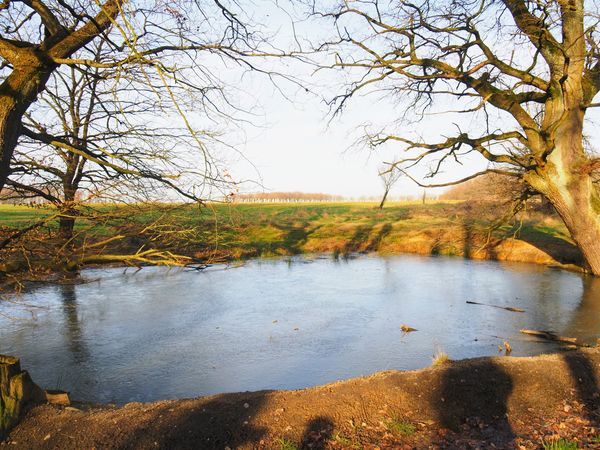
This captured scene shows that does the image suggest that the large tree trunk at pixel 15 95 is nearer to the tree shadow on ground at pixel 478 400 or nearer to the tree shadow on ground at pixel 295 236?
the tree shadow on ground at pixel 478 400

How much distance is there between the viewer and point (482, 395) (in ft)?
18.3

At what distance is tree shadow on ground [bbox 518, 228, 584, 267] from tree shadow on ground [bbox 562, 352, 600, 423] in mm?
14329

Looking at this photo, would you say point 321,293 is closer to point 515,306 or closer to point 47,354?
point 515,306

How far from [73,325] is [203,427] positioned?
8.19m

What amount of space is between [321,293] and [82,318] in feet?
21.8

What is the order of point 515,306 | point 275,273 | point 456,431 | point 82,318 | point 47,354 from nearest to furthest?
1. point 456,431
2. point 47,354
3. point 82,318
4. point 515,306
5. point 275,273

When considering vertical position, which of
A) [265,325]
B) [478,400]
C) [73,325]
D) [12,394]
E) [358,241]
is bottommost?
[73,325]

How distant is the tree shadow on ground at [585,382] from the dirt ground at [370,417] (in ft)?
0.05

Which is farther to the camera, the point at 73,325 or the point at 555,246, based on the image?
the point at 555,246

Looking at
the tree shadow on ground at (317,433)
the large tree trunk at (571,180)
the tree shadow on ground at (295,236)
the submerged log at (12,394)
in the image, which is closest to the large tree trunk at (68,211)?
the submerged log at (12,394)

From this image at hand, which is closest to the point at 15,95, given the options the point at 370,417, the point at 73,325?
the point at 370,417

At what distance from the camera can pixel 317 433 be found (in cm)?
480

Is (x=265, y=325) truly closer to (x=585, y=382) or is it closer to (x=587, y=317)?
(x=585, y=382)

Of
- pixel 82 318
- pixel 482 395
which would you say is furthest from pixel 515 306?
pixel 82 318
